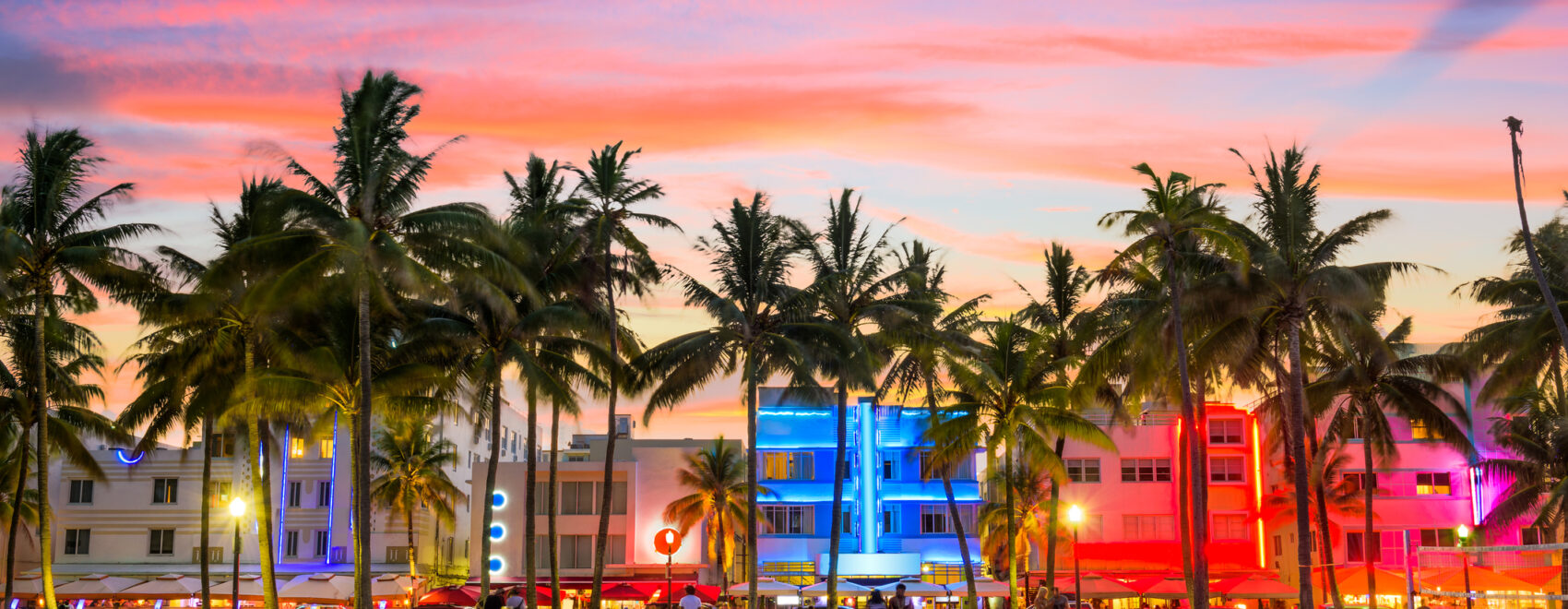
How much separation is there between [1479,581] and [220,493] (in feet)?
191

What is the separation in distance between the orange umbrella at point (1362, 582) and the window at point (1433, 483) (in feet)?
61.9

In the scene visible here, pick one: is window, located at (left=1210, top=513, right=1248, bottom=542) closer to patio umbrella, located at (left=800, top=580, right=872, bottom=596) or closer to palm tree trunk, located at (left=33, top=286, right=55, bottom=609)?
patio umbrella, located at (left=800, top=580, right=872, bottom=596)

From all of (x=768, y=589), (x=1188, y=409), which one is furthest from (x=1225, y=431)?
(x=1188, y=409)

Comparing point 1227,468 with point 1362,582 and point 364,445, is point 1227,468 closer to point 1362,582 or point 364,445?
point 1362,582

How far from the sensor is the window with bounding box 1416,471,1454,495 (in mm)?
67938

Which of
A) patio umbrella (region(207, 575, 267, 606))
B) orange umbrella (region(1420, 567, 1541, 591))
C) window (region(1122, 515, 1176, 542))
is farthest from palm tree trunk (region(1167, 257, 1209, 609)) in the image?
patio umbrella (region(207, 575, 267, 606))

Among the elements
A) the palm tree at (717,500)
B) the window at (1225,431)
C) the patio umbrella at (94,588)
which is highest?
the window at (1225,431)

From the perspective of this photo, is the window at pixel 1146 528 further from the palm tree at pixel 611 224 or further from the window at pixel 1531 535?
the palm tree at pixel 611 224

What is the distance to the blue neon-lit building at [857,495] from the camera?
224 feet

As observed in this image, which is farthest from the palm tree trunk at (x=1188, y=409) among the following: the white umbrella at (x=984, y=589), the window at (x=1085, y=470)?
the window at (x=1085, y=470)

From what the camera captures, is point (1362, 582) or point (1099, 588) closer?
point (1362, 582)

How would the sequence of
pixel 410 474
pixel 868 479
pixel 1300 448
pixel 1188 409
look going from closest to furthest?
pixel 1300 448, pixel 1188 409, pixel 410 474, pixel 868 479

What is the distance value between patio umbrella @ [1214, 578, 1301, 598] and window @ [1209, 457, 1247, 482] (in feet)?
55.9

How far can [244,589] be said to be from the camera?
58.7m
